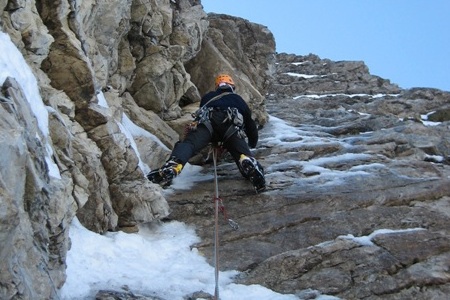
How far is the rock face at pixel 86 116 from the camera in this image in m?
4.70

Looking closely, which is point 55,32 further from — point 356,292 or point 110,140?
point 356,292

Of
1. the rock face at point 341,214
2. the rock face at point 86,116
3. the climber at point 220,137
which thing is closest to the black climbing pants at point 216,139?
the climber at point 220,137

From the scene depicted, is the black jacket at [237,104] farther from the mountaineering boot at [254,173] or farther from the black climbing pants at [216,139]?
the mountaineering boot at [254,173]

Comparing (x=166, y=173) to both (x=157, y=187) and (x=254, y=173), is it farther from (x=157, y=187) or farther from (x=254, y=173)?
(x=254, y=173)

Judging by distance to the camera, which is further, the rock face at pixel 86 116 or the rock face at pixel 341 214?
the rock face at pixel 341 214

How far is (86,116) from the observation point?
8.20 meters

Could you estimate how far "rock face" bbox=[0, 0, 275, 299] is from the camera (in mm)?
4695

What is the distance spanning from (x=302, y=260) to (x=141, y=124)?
5689 millimetres

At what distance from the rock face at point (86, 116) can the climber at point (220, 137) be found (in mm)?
729

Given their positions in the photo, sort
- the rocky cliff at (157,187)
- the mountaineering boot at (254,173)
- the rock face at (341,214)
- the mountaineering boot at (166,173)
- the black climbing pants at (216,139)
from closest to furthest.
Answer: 1. the rocky cliff at (157,187)
2. the rock face at (341,214)
3. the mountaineering boot at (166,173)
4. the mountaineering boot at (254,173)
5. the black climbing pants at (216,139)

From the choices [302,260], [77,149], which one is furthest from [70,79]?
[302,260]

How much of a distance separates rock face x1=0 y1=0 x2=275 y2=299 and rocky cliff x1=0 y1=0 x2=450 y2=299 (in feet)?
0.07

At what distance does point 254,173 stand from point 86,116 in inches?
129

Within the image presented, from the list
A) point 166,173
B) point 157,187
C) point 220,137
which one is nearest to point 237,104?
point 220,137
